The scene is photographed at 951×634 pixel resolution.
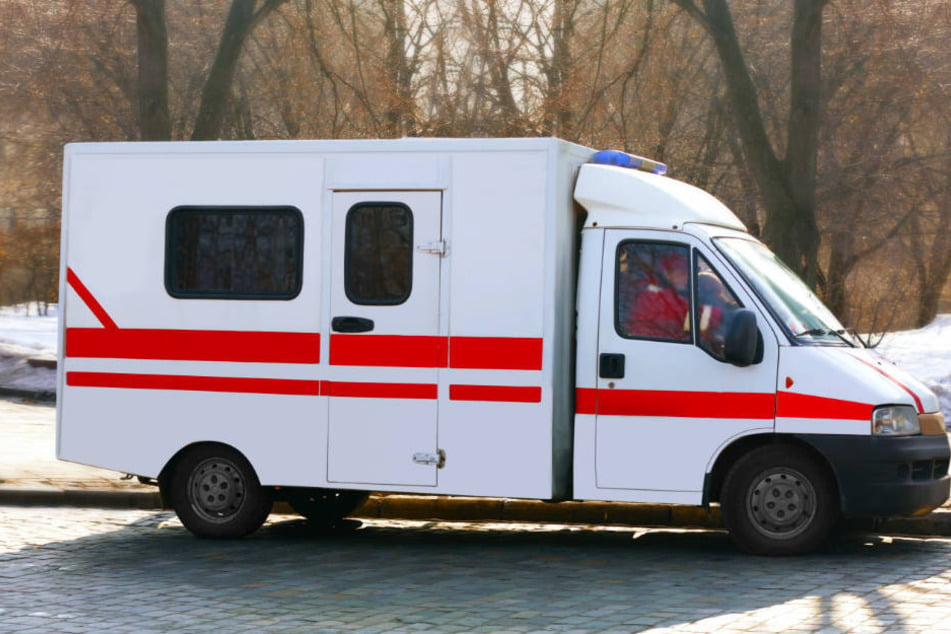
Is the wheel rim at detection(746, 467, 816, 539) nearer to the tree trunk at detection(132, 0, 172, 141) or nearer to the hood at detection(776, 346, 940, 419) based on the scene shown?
the hood at detection(776, 346, 940, 419)

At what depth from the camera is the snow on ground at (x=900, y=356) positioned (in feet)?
68.7

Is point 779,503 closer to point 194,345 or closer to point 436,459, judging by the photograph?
point 436,459

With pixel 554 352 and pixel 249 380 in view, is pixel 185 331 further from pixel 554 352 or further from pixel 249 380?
pixel 554 352

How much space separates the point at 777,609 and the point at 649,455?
6.48 ft

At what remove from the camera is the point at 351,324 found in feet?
31.3


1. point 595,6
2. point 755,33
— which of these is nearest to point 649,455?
point 595,6

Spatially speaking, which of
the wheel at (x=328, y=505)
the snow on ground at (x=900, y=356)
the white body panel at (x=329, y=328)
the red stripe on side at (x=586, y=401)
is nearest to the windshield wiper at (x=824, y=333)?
the red stripe on side at (x=586, y=401)

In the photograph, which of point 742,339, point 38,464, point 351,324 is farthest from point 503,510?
point 38,464

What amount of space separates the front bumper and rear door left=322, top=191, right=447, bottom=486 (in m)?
2.36

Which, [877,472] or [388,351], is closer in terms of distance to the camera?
[877,472]

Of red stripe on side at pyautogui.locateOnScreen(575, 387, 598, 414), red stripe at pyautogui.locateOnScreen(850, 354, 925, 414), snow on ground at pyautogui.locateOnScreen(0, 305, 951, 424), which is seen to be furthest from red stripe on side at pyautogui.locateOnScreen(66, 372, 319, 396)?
snow on ground at pyautogui.locateOnScreen(0, 305, 951, 424)

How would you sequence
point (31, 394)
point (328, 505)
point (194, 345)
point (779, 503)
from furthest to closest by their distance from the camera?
point (31, 394) → point (328, 505) → point (194, 345) → point (779, 503)

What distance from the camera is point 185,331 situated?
9.93m

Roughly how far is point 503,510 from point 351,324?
2233 millimetres
